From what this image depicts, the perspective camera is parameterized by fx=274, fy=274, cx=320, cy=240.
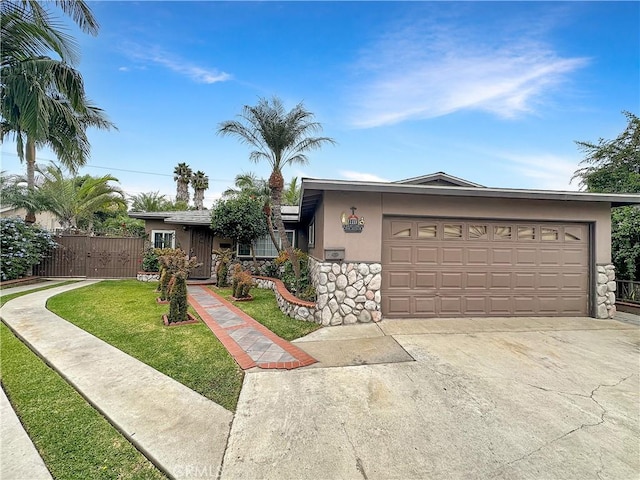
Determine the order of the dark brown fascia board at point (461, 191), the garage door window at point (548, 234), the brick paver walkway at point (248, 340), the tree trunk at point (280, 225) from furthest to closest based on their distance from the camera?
the tree trunk at point (280, 225)
the garage door window at point (548, 234)
the dark brown fascia board at point (461, 191)
the brick paver walkway at point (248, 340)

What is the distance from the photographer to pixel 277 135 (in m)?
9.09

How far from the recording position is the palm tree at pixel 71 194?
615 inches

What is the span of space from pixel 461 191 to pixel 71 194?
20.3 metres

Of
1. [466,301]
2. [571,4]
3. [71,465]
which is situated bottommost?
[71,465]

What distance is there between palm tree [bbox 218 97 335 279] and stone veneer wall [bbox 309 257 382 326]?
8.76 ft

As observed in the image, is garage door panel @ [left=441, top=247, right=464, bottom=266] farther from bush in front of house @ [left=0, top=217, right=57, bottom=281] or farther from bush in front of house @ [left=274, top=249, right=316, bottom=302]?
bush in front of house @ [left=0, top=217, right=57, bottom=281]

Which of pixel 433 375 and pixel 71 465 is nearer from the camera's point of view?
pixel 71 465

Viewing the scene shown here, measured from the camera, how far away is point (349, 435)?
259 cm

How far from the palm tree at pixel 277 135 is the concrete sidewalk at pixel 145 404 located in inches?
206

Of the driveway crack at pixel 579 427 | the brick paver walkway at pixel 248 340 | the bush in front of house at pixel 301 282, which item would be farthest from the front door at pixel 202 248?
the driveway crack at pixel 579 427

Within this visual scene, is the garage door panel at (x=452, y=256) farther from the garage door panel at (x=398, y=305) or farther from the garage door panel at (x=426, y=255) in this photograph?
the garage door panel at (x=398, y=305)

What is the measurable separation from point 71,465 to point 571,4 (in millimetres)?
13252

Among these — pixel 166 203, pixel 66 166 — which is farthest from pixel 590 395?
pixel 166 203

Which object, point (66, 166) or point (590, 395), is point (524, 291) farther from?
point (66, 166)
